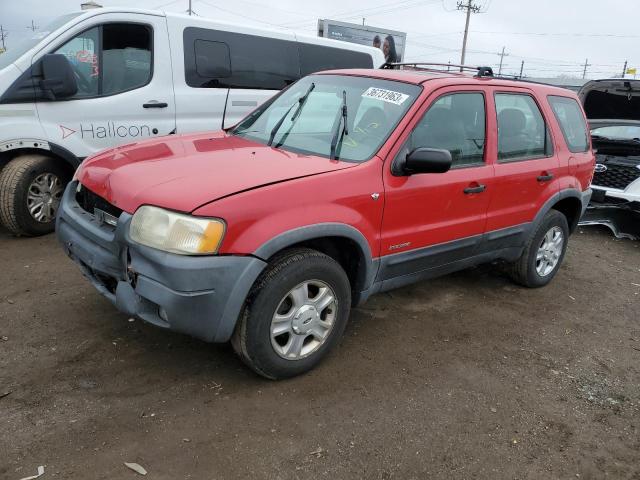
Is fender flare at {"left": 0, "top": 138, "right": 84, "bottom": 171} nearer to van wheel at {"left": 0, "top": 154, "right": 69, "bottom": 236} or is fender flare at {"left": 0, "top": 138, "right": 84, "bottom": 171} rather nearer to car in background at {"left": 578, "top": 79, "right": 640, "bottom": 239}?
van wheel at {"left": 0, "top": 154, "right": 69, "bottom": 236}

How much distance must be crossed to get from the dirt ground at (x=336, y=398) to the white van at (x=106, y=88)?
1193 mm

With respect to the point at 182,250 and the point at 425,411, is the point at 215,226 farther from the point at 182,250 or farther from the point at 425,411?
the point at 425,411

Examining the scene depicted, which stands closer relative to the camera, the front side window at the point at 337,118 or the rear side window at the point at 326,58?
the front side window at the point at 337,118

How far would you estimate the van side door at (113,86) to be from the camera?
16.6 ft

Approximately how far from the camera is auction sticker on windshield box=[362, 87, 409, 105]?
3454 millimetres

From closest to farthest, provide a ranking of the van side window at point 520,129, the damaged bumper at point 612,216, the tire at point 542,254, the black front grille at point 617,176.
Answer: the van side window at point 520,129, the tire at point 542,254, the black front grille at point 617,176, the damaged bumper at point 612,216

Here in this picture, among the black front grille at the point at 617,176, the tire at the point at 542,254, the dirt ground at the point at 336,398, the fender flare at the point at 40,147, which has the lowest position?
the dirt ground at the point at 336,398

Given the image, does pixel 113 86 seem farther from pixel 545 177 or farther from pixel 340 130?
A: pixel 545 177

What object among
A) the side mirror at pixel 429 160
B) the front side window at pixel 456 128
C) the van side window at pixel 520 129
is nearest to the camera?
the side mirror at pixel 429 160

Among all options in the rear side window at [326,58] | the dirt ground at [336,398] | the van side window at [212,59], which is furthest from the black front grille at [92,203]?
the rear side window at [326,58]

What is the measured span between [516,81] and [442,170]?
1.78 m

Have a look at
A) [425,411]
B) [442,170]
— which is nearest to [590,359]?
[425,411]

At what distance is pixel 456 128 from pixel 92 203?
2.45 meters

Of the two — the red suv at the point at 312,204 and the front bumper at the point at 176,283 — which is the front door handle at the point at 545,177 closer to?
the red suv at the point at 312,204
